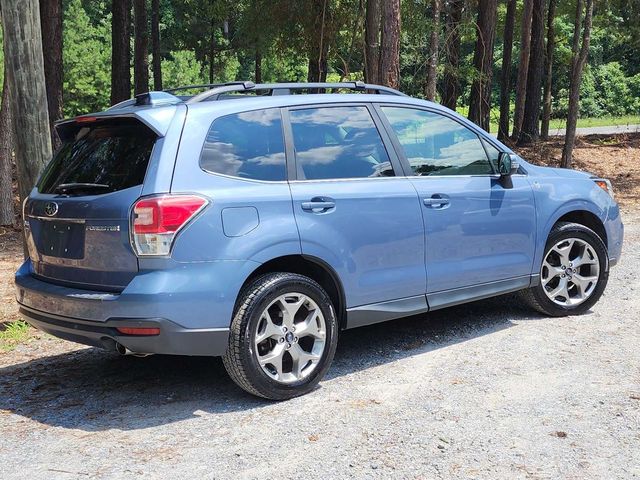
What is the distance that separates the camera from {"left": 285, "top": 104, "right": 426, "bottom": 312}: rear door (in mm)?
5012

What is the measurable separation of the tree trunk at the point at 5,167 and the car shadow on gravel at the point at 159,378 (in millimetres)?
7861

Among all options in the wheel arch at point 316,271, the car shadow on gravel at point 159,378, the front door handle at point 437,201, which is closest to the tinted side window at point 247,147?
the wheel arch at point 316,271

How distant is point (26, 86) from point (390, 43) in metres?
5.78

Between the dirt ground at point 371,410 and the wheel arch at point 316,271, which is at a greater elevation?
the wheel arch at point 316,271

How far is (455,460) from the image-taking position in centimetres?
394

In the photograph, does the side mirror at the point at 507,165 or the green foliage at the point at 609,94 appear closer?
the side mirror at the point at 507,165

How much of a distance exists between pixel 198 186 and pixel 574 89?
1425 cm

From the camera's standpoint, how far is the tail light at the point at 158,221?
4.39 metres

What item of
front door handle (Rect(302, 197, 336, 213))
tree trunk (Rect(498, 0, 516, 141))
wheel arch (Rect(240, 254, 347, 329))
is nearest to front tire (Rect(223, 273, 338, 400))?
wheel arch (Rect(240, 254, 347, 329))

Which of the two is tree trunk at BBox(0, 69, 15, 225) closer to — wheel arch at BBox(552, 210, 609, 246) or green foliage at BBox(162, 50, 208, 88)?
wheel arch at BBox(552, 210, 609, 246)

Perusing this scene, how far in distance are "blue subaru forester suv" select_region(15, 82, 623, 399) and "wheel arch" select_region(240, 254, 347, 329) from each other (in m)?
0.01

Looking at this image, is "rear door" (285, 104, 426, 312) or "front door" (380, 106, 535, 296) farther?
"front door" (380, 106, 535, 296)

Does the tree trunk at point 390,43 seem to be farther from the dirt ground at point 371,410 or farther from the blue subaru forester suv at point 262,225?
the dirt ground at point 371,410

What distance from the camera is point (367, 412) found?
4.63 meters
